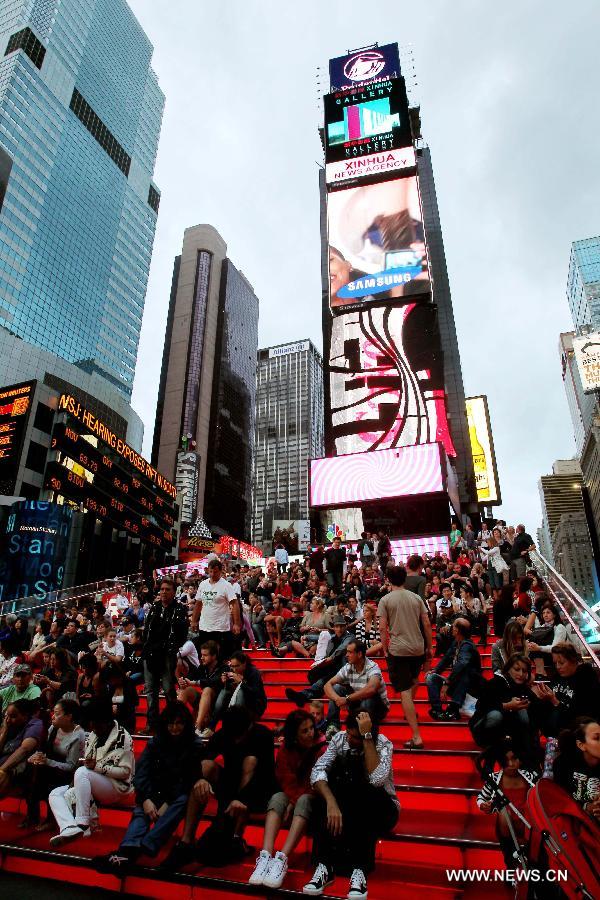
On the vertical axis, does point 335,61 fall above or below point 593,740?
above

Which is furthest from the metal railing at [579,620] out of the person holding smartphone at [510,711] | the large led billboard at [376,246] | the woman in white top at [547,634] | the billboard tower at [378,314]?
the large led billboard at [376,246]

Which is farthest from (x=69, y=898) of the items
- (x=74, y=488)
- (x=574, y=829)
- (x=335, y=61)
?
(x=335, y=61)

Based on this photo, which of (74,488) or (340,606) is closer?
(340,606)

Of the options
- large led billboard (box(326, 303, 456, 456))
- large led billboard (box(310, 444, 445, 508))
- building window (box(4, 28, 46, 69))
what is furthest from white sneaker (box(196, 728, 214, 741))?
building window (box(4, 28, 46, 69))

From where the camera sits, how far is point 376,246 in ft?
139

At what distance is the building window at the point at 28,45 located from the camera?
100 metres

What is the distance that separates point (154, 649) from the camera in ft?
23.3

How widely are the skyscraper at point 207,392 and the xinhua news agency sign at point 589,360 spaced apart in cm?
9852

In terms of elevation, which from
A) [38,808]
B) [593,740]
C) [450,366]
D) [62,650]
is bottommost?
[38,808]

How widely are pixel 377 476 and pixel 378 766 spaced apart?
94.0ft

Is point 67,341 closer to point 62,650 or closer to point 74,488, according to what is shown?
point 74,488

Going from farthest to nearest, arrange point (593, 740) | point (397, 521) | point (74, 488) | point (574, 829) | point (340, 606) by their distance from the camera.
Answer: point (74, 488) → point (397, 521) → point (340, 606) → point (593, 740) → point (574, 829)

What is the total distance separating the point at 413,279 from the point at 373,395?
9427mm

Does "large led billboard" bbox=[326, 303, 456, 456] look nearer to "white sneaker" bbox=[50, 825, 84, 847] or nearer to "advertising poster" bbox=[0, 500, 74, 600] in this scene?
"advertising poster" bbox=[0, 500, 74, 600]
